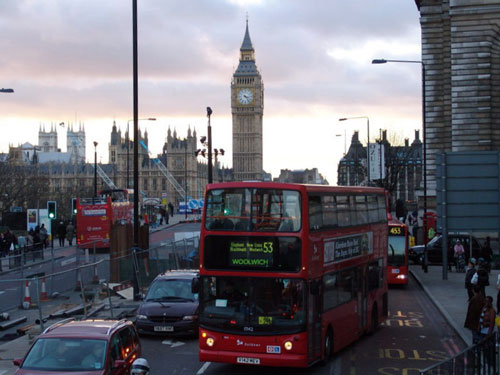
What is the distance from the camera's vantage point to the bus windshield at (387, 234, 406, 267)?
1177 inches

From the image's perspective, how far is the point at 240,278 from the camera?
43.7 ft

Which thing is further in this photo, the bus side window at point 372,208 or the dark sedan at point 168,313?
the bus side window at point 372,208

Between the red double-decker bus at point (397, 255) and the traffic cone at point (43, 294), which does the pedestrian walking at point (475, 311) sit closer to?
the traffic cone at point (43, 294)

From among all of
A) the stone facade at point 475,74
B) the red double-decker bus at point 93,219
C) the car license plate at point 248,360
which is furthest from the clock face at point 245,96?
the car license plate at point 248,360

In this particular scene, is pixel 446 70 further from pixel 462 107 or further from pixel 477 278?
pixel 477 278

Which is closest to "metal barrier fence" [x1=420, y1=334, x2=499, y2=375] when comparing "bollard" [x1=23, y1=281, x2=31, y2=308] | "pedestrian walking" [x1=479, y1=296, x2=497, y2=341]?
"pedestrian walking" [x1=479, y1=296, x2=497, y2=341]

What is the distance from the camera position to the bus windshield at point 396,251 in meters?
29.9

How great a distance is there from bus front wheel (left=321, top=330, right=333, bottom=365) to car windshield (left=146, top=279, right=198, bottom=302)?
4228mm

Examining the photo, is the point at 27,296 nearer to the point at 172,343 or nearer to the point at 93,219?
the point at 172,343

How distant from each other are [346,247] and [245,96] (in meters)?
183

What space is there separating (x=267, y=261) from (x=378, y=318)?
6879mm

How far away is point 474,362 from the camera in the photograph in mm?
10359

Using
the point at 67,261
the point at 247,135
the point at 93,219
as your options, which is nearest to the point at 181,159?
the point at 247,135

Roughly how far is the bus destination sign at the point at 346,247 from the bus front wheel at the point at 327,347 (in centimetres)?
137
